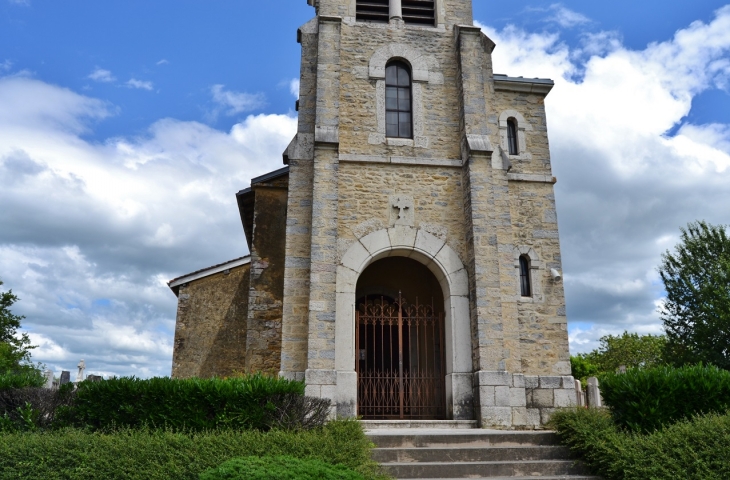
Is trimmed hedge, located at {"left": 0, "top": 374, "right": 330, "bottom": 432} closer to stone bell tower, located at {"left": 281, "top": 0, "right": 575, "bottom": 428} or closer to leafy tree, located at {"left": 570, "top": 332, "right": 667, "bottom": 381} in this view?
stone bell tower, located at {"left": 281, "top": 0, "right": 575, "bottom": 428}

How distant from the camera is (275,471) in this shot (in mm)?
5508

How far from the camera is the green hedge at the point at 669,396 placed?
8211mm

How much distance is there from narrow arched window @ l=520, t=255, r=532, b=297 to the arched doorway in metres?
1.73

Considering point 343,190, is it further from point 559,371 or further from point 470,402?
point 559,371

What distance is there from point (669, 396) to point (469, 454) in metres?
2.90

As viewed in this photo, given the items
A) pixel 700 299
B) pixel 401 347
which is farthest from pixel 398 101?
pixel 700 299

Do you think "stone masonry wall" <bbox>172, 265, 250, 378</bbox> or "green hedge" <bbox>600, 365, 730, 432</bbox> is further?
"stone masonry wall" <bbox>172, 265, 250, 378</bbox>

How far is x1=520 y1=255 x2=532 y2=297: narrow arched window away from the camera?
12531 mm

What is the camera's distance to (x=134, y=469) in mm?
6594

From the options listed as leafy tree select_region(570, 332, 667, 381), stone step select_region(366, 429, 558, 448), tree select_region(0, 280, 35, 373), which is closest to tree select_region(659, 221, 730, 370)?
leafy tree select_region(570, 332, 667, 381)

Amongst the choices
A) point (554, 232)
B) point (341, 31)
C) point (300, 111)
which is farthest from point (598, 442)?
point (341, 31)

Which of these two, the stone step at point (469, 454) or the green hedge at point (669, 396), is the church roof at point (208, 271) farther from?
the green hedge at point (669, 396)

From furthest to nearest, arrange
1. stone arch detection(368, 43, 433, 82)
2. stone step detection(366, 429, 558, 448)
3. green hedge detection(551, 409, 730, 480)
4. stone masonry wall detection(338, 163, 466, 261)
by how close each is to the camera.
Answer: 1. stone arch detection(368, 43, 433, 82)
2. stone masonry wall detection(338, 163, 466, 261)
3. stone step detection(366, 429, 558, 448)
4. green hedge detection(551, 409, 730, 480)

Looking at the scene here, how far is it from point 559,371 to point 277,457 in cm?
754
